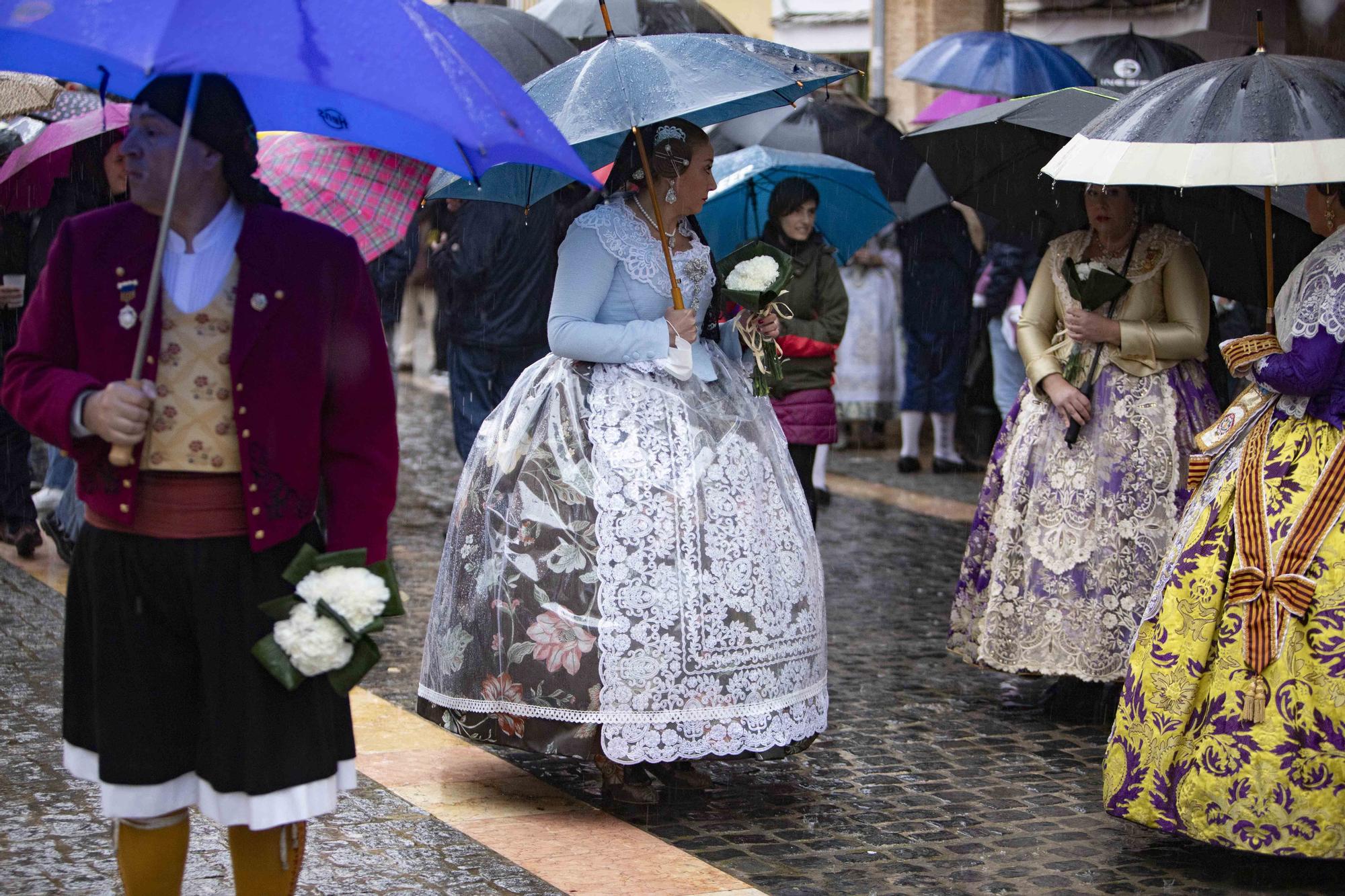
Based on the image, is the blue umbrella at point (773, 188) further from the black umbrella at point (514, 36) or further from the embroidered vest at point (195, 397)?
the embroidered vest at point (195, 397)

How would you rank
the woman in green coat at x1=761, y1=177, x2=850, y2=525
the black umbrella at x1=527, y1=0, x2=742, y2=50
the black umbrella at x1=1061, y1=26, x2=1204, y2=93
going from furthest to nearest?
the black umbrella at x1=1061, y1=26, x2=1204, y2=93 < the black umbrella at x1=527, y1=0, x2=742, y2=50 < the woman in green coat at x1=761, y1=177, x2=850, y2=525

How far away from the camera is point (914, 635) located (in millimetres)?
7551

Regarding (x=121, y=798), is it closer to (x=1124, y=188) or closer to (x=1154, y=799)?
(x=1154, y=799)

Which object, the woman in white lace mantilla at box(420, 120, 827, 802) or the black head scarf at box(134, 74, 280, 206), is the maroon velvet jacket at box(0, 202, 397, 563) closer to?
the black head scarf at box(134, 74, 280, 206)

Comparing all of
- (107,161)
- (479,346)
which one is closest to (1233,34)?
(479,346)

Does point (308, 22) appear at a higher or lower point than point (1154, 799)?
higher

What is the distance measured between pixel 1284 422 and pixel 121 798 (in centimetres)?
312

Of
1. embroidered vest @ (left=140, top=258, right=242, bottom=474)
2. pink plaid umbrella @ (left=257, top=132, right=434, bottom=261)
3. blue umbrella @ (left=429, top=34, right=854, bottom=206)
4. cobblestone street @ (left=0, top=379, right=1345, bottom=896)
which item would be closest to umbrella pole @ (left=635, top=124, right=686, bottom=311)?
blue umbrella @ (left=429, top=34, right=854, bottom=206)

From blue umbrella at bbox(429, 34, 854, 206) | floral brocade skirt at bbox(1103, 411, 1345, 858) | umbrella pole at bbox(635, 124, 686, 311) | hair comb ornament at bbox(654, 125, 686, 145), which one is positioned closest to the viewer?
Result: floral brocade skirt at bbox(1103, 411, 1345, 858)

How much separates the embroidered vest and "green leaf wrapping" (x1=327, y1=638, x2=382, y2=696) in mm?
427

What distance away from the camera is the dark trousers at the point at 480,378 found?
926 centimetres

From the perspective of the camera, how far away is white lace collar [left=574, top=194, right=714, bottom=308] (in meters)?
5.20

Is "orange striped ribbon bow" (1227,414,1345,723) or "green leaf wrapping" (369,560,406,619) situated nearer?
"green leaf wrapping" (369,560,406,619)

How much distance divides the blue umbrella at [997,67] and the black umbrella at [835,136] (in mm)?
527
